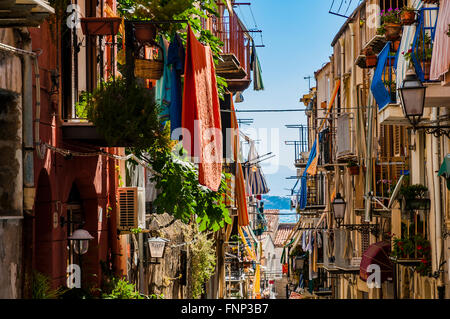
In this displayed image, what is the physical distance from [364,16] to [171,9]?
14.9m

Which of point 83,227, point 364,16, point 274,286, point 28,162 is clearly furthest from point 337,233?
point 274,286

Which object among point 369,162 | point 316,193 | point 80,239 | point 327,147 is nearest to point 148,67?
point 80,239

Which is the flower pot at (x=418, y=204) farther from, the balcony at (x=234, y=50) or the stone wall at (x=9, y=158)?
the stone wall at (x=9, y=158)

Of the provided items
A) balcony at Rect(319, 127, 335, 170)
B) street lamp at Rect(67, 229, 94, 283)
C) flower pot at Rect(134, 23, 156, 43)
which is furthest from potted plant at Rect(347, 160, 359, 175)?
street lamp at Rect(67, 229, 94, 283)

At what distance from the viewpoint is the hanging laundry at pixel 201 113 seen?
13.9m

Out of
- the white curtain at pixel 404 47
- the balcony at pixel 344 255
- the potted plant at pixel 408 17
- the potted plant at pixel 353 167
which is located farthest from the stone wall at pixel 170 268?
the potted plant at pixel 408 17

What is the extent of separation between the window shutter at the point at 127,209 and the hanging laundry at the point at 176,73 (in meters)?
2.92

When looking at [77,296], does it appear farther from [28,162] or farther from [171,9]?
[171,9]

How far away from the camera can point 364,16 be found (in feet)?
97.0

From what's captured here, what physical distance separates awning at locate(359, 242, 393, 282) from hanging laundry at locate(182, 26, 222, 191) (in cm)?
1109

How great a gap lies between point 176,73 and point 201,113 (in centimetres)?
176

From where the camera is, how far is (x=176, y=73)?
15867mm
